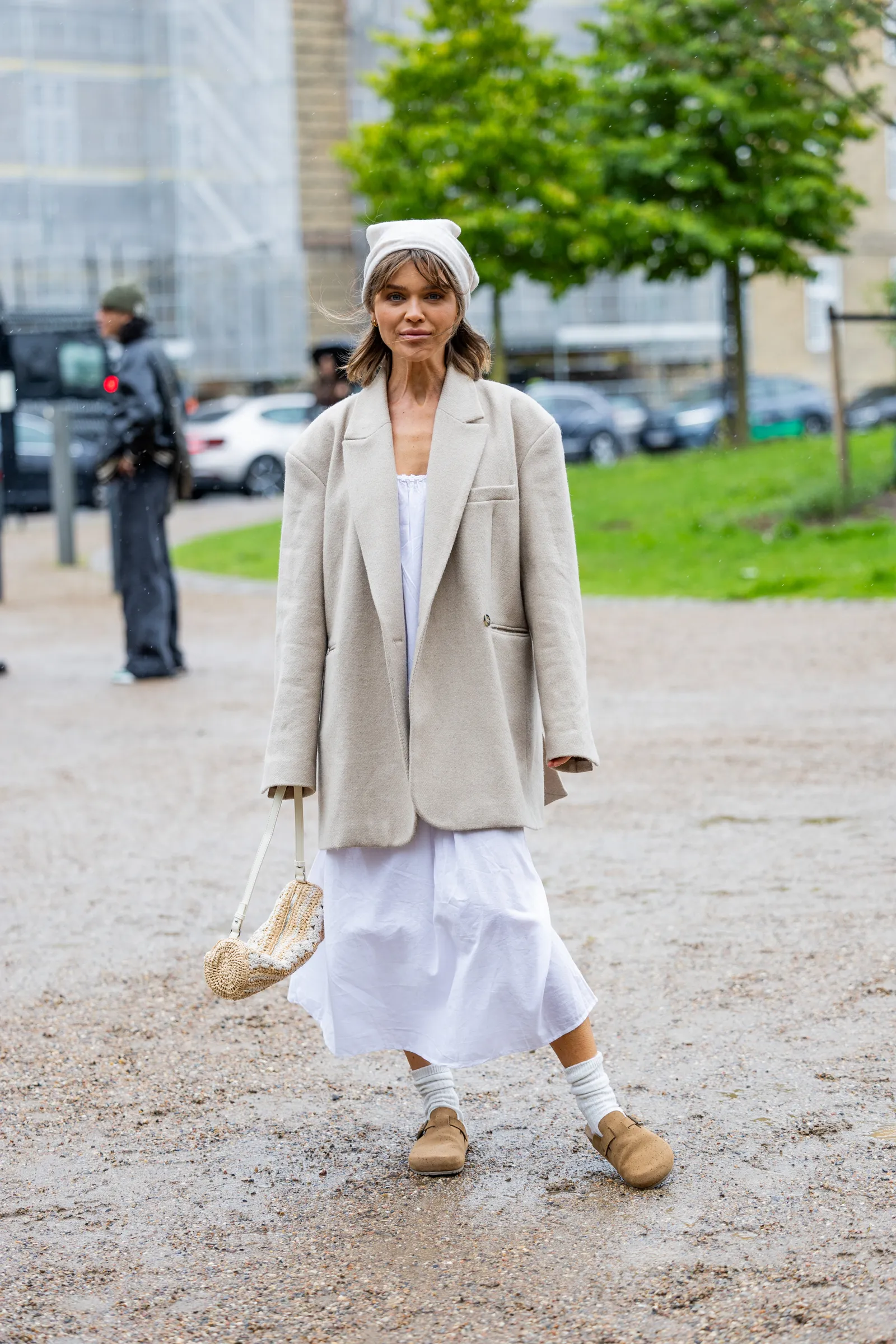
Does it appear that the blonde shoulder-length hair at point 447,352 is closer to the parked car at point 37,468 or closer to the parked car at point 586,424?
the parked car at point 37,468

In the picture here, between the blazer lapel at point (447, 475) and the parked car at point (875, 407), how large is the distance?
34.0m

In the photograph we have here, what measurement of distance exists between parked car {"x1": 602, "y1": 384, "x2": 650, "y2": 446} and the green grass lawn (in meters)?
11.9

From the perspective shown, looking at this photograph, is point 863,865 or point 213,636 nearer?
point 863,865

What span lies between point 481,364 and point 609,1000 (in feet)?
5.59

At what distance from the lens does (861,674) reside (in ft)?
31.6

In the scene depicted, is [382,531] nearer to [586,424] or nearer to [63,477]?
[63,477]

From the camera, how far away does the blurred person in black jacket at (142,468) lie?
10.3 metres

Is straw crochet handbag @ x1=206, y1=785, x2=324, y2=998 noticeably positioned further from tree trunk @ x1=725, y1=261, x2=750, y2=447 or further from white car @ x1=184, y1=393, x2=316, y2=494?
white car @ x1=184, y1=393, x2=316, y2=494

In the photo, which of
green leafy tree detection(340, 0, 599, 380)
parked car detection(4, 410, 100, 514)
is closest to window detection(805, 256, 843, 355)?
green leafy tree detection(340, 0, 599, 380)

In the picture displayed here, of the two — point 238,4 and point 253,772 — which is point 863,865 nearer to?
point 253,772

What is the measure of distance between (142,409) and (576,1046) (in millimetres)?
7400

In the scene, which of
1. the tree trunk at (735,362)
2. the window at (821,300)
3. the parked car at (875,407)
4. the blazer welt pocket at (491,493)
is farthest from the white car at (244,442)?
the blazer welt pocket at (491,493)

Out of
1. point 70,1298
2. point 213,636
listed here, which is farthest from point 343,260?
point 70,1298

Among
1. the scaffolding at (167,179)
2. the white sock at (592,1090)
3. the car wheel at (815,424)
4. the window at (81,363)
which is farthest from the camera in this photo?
the scaffolding at (167,179)
